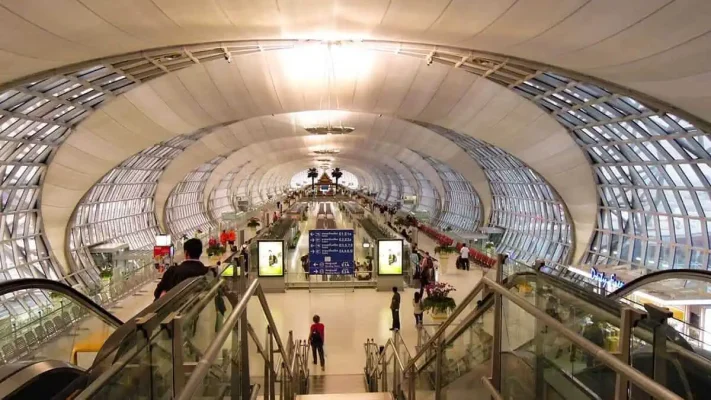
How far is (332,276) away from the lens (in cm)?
2036

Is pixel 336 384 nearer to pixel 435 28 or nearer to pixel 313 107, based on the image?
pixel 435 28

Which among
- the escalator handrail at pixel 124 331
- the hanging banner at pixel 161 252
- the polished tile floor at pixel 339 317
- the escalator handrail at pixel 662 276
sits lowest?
the polished tile floor at pixel 339 317

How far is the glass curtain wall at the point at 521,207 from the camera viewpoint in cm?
3522

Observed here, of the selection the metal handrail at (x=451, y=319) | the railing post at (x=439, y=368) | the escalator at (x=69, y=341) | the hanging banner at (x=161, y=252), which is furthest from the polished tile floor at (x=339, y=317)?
the railing post at (x=439, y=368)

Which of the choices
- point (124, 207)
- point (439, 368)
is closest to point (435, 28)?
point (439, 368)

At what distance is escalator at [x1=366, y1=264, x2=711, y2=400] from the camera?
2.46 metres

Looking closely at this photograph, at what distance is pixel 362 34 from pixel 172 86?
1088 centimetres

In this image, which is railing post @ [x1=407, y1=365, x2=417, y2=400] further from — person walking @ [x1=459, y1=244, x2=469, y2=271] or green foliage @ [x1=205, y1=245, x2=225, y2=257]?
green foliage @ [x1=205, y1=245, x2=225, y2=257]

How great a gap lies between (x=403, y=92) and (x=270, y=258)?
12.6 meters

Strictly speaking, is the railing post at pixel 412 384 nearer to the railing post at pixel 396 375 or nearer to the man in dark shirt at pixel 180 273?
the railing post at pixel 396 375

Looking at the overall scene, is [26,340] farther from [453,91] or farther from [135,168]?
[135,168]

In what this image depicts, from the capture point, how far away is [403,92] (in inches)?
1093

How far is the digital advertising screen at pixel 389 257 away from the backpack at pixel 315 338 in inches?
289

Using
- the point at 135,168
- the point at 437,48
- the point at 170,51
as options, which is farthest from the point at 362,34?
the point at 135,168
